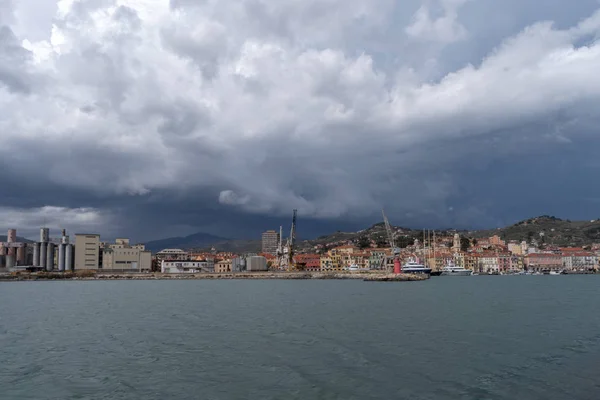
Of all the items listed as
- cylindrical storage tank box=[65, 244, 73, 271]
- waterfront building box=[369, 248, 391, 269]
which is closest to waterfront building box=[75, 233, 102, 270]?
cylindrical storage tank box=[65, 244, 73, 271]

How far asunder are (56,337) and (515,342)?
79.2 ft

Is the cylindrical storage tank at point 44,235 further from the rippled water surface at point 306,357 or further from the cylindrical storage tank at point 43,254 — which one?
the rippled water surface at point 306,357

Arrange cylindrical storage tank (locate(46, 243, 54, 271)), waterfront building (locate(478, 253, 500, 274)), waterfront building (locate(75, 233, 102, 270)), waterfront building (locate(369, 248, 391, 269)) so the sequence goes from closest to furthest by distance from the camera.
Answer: waterfront building (locate(75, 233, 102, 270)) < cylindrical storage tank (locate(46, 243, 54, 271)) < waterfront building (locate(369, 248, 391, 269)) < waterfront building (locate(478, 253, 500, 274))

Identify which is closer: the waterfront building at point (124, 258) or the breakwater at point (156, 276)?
the breakwater at point (156, 276)

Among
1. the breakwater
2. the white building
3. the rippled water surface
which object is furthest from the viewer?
the white building

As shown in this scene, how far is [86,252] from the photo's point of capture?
568 feet

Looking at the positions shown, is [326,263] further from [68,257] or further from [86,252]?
[68,257]

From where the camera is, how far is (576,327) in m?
30.2

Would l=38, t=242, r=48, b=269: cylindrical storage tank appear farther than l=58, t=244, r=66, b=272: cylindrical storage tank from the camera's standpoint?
Yes

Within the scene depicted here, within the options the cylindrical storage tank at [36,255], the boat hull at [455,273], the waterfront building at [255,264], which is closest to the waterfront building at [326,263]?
the waterfront building at [255,264]

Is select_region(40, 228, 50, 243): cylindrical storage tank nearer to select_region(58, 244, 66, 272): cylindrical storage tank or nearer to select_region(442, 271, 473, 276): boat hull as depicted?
select_region(58, 244, 66, 272): cylindrical storage tank

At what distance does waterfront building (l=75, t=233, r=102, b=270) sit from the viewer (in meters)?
172

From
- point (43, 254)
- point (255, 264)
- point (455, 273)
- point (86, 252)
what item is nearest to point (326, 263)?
point (255, 264)

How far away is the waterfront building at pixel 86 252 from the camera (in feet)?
565
